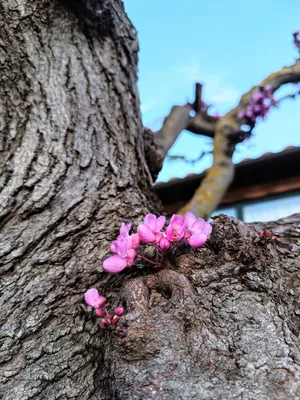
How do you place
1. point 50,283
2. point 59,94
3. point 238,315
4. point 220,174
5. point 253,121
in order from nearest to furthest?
1. point 238,315
2. point 50,283
3. point 59,94
4. point 220,174
5. point 253,121

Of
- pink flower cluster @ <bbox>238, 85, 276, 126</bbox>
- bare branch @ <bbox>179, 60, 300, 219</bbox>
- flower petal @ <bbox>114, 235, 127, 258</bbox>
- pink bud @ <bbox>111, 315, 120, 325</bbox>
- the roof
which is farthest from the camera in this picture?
the roof

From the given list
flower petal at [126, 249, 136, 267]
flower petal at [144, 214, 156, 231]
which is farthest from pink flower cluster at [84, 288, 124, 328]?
flower petal at [144, 214, 156, 231]

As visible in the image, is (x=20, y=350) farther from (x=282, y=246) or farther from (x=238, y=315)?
(x=282, y=246)

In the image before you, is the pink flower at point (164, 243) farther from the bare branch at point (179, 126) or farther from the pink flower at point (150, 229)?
the bare branch at point (179, 126)

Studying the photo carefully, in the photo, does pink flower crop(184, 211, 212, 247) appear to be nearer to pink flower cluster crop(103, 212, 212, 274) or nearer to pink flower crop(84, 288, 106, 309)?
pink flower cluster crop(103, 212, 212, 274)

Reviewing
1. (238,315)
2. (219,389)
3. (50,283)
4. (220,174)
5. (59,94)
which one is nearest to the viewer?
(219,389)

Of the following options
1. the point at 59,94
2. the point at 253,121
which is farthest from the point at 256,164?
the point at 59,94

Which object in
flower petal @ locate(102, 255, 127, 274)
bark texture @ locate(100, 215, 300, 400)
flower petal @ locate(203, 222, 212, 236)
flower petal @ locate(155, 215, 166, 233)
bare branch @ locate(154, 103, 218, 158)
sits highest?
bare branch @ locate(154, 103, 218, 158)

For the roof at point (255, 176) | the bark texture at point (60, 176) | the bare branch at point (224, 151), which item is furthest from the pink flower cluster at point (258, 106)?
the bark texture at point (60, 176)
